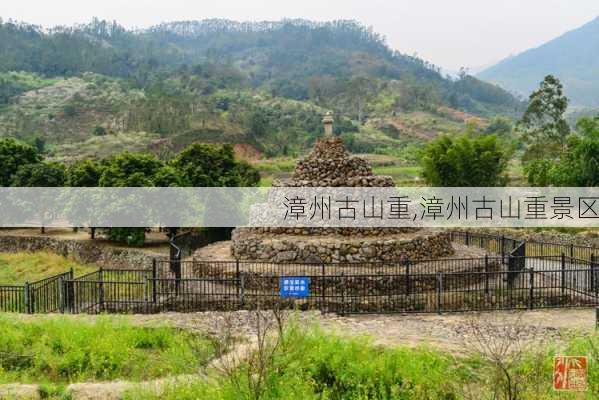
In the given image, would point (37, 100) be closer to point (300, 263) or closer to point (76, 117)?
point (76, 117)

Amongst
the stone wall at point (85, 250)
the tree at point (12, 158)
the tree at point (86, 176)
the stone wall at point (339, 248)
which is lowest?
the stone wall at point (85, 250)

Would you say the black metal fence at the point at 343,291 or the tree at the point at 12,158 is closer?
the black metal fence at the point at 343,291

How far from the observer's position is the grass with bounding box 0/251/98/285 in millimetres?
22859

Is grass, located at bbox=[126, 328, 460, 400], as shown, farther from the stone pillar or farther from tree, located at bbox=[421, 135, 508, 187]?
tree, located at bbox=[421, 135, 508, 187]

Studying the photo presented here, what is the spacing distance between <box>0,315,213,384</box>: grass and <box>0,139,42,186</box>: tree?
2589cm

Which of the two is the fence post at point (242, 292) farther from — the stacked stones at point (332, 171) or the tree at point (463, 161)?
the tree at point (463, 161)

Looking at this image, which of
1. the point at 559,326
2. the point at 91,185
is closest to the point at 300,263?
the point at 559,326

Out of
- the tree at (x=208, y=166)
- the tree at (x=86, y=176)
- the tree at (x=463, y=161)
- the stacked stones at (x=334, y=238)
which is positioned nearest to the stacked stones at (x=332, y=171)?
the stacked stones at (x=334, y=238)

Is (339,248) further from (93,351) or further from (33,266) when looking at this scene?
(33,266)

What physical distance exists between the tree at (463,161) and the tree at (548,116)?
1370 centimetres

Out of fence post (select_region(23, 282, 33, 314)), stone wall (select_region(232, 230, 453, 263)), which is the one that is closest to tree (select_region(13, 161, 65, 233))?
stone wall (select_region(232, 230, 453, 263))

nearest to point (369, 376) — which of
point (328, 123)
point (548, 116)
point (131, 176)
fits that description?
point (328, 123)

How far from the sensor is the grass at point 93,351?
27.8 ft

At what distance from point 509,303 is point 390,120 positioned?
87689mm
